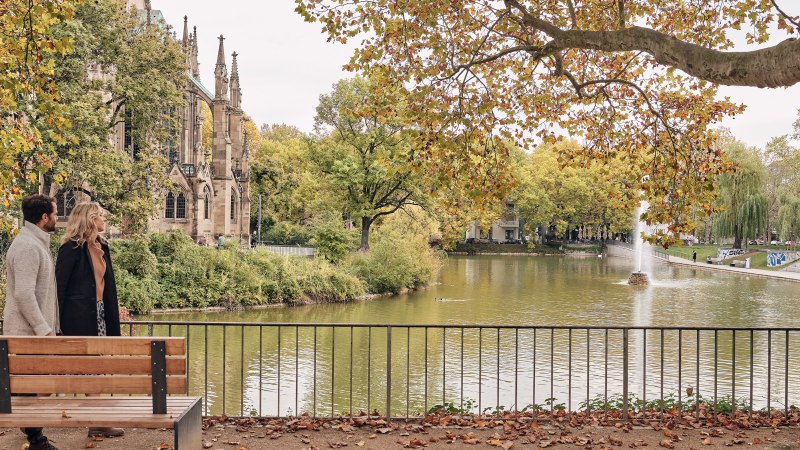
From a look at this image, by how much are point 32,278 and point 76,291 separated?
389mm

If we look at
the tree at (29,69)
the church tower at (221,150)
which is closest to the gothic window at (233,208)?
the church tower at (221,150)

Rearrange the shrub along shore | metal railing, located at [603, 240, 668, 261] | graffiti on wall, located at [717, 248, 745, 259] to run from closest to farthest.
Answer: the shrub along shore
graffiti on wall, located at [717, 248, 745, 259]
metal railing, located at [603, 240, 668, 261]

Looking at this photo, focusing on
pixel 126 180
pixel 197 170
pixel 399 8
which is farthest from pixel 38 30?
pixel 197 170

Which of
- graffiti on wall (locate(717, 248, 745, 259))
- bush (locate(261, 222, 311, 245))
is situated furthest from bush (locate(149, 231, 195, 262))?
graffiti on wall (locate(717, 248, 745, 259))

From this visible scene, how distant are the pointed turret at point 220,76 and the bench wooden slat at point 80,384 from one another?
53966 mm

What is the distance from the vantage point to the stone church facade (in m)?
51.5

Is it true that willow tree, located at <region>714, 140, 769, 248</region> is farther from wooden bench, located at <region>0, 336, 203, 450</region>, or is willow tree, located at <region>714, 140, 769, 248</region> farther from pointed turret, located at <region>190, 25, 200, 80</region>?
wooden bench, located at <region>0, 336, 203, 450</region>

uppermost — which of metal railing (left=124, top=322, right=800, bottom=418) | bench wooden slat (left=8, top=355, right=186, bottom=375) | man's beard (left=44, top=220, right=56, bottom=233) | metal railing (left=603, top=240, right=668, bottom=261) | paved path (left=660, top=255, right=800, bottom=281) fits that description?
man's beard (left=44, top=220, right=56, bottom=233)

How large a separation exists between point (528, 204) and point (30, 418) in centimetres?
8428

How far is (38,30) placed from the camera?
975cm

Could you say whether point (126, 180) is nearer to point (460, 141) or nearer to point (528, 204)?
point (460, 141)

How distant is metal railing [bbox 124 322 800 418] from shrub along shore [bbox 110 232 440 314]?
7.19m

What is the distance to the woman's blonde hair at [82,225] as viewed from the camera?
20.2 ft

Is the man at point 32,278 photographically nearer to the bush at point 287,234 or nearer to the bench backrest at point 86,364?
the bench backrest at point 86,364
